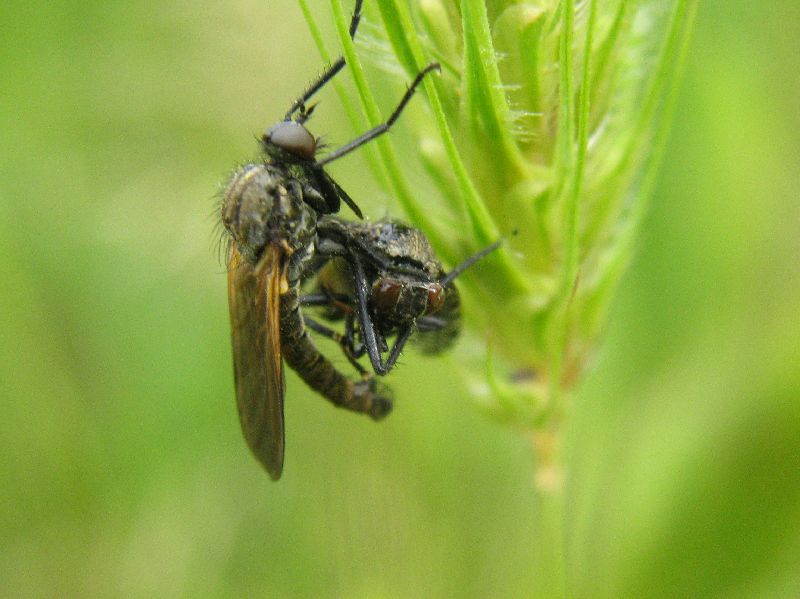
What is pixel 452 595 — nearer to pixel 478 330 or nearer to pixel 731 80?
pixel 478 330

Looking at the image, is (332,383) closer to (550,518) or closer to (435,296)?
(435,296)

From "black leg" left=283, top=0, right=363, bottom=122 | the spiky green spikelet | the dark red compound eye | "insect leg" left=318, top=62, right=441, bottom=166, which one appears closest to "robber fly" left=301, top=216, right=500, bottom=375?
the dark red compound eye

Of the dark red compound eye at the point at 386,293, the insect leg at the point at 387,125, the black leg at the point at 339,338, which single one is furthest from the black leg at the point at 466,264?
the black leg at the point at 339,338

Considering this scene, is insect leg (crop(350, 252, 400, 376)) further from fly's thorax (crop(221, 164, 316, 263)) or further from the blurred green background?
the blurred green background

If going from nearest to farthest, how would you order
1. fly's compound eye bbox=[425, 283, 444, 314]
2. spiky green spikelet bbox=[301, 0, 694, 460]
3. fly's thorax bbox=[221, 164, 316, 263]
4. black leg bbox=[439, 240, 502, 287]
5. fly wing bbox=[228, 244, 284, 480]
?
1. spiky green spikelet bbox=[301, 0, 694, 460]
2. black leg bbox=[439, 240, 502, 287]
3. fly wing bbox=[228, 244, 284, 480]
4. fly's compound eye bbox=[425, 283, 444, 314]
5. fly's thorax bbox=[221, 164, 316, 263]

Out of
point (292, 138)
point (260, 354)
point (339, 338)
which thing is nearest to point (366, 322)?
point (339, 338)

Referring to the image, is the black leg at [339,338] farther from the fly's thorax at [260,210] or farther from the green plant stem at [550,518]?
the green plant stem at [550,518]
